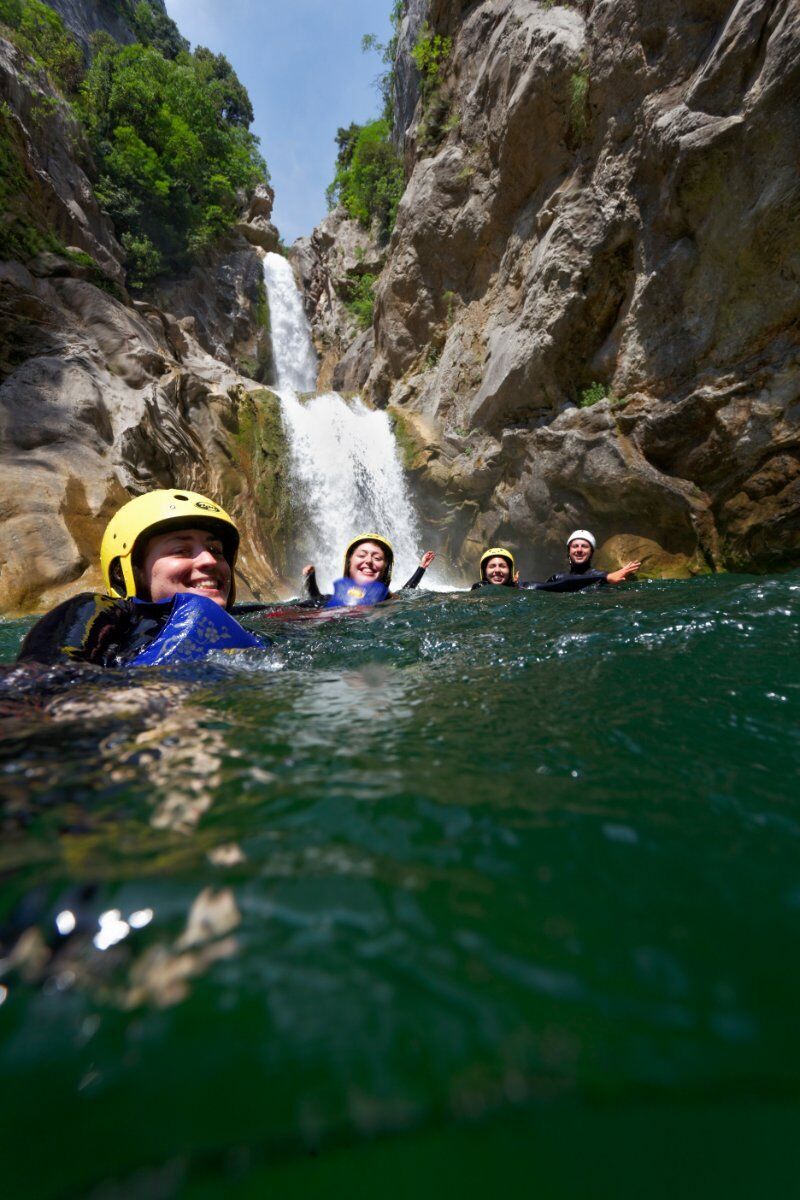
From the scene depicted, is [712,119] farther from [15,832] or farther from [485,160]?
[15,832]

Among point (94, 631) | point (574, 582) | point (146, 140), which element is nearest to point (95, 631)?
point (94, 631)

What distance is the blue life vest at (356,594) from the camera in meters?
5.33

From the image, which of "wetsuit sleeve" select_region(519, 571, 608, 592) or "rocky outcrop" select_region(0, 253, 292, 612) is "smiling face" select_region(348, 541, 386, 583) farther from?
"rocky outcrop" select_region(0, 253, 292, 612)

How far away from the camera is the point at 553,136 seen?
361 inches

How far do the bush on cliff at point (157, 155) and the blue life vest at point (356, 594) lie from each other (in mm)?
19721

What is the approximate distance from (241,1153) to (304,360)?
90.9ft

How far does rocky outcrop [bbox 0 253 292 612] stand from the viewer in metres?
7.50

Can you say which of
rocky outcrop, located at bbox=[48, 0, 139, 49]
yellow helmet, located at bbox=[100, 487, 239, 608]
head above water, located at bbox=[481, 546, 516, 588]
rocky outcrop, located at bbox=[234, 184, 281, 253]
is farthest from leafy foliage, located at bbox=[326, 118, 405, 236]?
yellow helmet, located at bbox=[100, 487, 239, 608]

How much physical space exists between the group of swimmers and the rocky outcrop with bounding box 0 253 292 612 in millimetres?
5151

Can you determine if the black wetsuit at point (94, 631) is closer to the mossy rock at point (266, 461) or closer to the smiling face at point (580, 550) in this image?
the smiling face at point (580, 550)

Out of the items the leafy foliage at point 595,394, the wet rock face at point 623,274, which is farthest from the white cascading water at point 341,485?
the leafy foliage at point 595,394

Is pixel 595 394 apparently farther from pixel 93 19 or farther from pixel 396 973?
pixel 93 19

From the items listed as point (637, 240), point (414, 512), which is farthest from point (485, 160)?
point (414, 512)

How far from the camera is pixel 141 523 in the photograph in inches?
116
